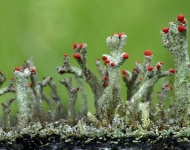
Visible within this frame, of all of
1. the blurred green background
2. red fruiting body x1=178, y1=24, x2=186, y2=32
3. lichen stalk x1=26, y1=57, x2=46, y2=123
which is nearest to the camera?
red fruiting body x1=178, y1=24, x2=186, y2=32

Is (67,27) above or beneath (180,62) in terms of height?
above

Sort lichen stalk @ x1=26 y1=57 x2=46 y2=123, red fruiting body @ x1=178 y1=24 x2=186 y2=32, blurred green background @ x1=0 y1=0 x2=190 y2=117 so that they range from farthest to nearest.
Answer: blurred green background @ x1=0 y1=0 x2=190 y2=117, lichen stalk @ x1=26 y1=57 x2=46 y2=123, red fruiting body @ x1=178 y1=24 x2=186 y2=32

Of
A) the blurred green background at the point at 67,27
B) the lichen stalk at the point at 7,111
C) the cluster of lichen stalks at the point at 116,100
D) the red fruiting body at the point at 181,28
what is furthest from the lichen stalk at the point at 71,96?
the blurred green background at the point at 67,27

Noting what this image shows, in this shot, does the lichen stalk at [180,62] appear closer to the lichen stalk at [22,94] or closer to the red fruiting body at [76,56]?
the red fruiting body at [76,56]

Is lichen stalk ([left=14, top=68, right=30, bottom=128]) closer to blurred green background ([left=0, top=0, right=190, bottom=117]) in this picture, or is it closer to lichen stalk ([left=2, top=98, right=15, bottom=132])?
lichen stalk ([left=2, top=98, right=15, bottom=132])

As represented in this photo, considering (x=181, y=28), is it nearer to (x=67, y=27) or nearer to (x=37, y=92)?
(x=37, y=92)

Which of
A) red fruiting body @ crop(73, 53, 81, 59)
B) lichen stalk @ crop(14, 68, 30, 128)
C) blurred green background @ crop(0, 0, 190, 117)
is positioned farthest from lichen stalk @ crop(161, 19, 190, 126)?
blurred green background @ crop(0, 0, 190, 117)

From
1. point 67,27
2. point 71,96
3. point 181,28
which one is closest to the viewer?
point 181,28

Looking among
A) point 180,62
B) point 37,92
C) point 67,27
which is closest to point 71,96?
point 37,92

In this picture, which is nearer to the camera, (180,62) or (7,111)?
(180,62)
